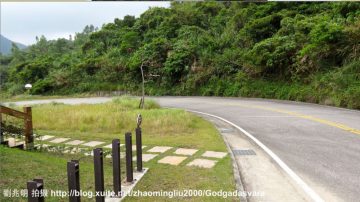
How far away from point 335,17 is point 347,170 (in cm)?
1839

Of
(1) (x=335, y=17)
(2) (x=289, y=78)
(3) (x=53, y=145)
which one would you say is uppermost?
(1) (x=335, y=17)

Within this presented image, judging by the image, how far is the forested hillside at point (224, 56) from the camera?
65.5 feet

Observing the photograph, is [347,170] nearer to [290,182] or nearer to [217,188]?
[290,182]

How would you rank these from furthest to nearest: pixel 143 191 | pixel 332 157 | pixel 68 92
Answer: pixel 68 92
pixel 332 157
pixel 143 191

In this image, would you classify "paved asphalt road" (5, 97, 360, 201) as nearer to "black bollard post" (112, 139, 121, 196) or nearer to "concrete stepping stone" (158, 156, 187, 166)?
"concrete stepping stone" (158, 156, 187, 166)

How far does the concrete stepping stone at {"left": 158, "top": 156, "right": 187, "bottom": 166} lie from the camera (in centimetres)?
756

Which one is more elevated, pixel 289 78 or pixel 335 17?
pixel 335 17

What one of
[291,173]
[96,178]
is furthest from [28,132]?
[291,173]

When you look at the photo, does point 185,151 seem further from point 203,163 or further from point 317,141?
point 317,141

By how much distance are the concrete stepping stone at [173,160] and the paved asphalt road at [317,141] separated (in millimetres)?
2259

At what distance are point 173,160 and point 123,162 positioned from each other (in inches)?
43.4

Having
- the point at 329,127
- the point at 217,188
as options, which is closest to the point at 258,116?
the point at 329,127

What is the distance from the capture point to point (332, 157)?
7680 mm

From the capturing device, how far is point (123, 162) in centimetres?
765
